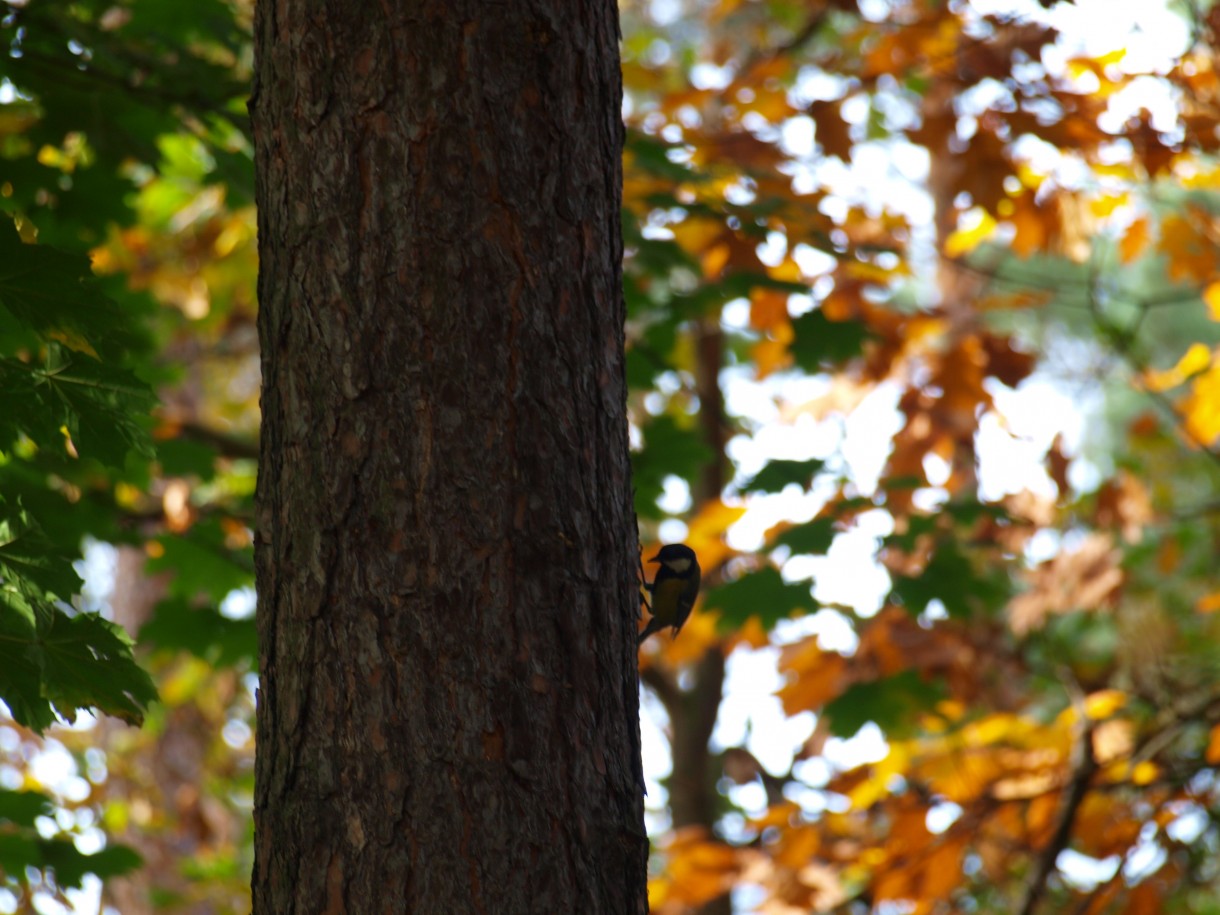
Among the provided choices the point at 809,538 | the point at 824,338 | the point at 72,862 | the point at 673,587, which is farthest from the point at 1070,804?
the point at 72,862

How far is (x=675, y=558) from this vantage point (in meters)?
2.43

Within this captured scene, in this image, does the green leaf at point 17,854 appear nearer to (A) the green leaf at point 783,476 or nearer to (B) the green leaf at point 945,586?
(A) the green leaf at point 783,476

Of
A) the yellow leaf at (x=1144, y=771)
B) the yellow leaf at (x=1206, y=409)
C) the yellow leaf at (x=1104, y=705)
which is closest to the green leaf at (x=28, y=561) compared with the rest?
the yellow leaf at (x=1104, y=705)

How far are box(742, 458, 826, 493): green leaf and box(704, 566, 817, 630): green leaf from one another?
1.03 ft

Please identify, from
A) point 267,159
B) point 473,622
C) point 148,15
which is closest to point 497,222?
point 267,159

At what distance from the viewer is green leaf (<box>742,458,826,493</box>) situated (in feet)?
13.5

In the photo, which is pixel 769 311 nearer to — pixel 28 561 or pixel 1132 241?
pixel 1132 241

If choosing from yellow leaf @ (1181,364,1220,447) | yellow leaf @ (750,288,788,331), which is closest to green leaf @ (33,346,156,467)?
yellow leaf @ (750,288,788,331)

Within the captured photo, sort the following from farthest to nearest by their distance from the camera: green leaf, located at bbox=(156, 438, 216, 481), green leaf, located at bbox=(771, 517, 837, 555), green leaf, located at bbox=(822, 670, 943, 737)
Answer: green leaf, located at bbox=(822, 670, 943, 737)
green leaf, located at bbox=(156, 438, 216, 481)
green leaf, located at bbox=(771, 517, 837, 555)

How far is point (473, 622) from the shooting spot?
4.54ft

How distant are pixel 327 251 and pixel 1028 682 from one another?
24.6 feet

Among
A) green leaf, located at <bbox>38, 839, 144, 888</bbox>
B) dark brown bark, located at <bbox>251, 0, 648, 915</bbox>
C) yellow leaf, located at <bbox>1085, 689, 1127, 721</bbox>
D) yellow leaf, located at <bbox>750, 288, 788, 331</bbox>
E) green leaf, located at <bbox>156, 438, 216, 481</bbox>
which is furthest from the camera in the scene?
yellow leaf, located at <bbox>750, 288, 788, 331</bbox>

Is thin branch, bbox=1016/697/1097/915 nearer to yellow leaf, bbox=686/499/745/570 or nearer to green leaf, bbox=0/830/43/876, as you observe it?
yellow leaf, bbox=686/499/745/570

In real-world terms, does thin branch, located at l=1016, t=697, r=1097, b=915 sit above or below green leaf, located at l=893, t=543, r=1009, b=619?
below
